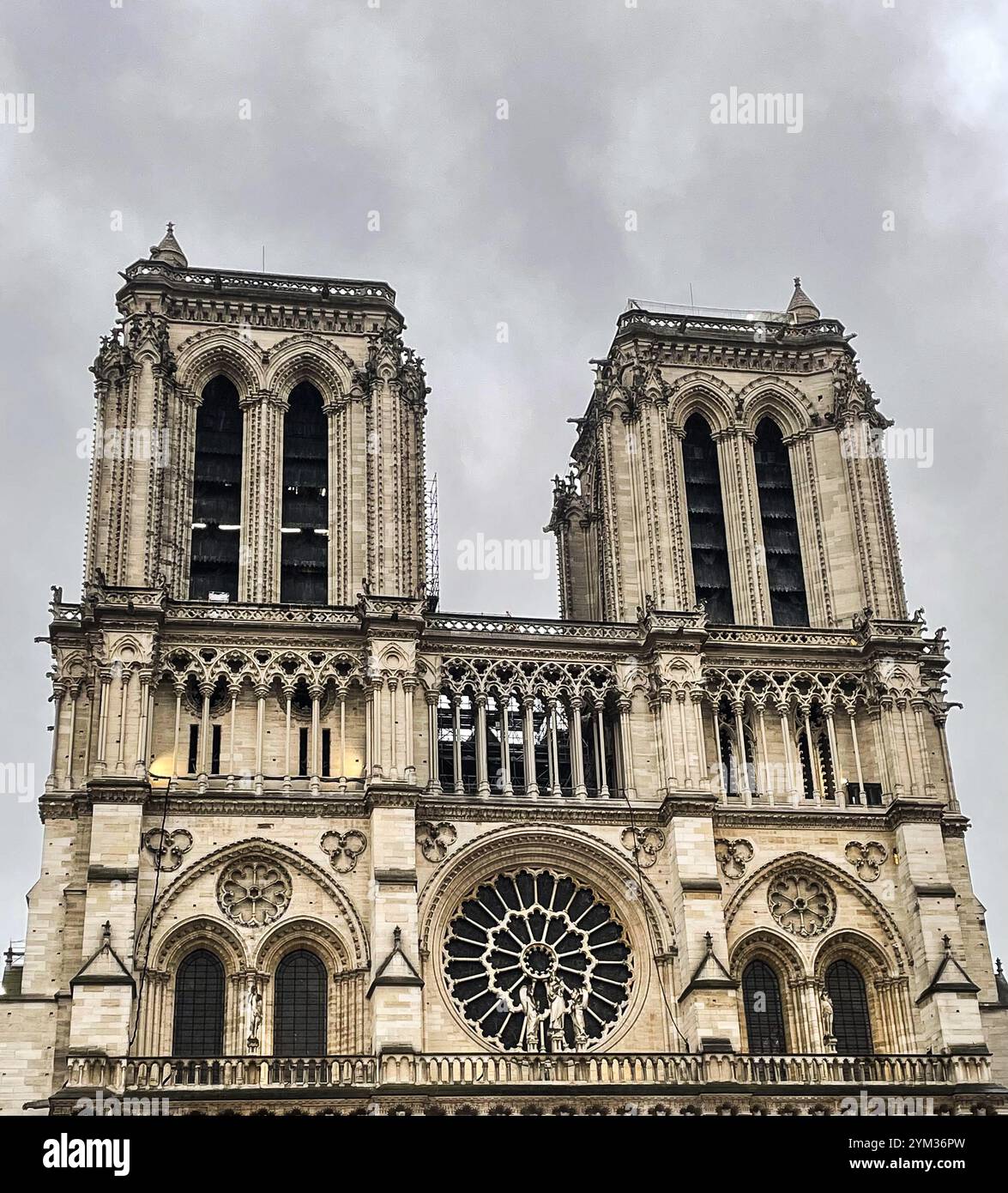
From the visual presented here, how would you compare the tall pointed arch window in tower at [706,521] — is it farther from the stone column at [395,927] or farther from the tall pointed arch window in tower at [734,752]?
the stone column at [395,927]

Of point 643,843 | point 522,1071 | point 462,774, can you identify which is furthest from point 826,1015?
point 462,774

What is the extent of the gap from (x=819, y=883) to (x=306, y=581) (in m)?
17.4

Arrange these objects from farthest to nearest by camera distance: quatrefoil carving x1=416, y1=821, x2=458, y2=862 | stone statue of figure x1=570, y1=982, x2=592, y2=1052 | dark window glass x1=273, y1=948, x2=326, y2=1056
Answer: quatrefoil carving x1=416, y1=821, x2=458, y2=862 → stone statue of figure x1=570, y1=982, x2=592, y2=1052 → dark window glass x1=273, y1=948, x2=326, y2=1056

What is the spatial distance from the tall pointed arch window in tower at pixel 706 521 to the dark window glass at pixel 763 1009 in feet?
37.1

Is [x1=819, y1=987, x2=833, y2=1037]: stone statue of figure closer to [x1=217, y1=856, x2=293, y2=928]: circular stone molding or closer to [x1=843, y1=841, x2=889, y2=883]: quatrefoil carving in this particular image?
[x1=843, y1=841, x2=889, y2=883]: quatrefoil carving

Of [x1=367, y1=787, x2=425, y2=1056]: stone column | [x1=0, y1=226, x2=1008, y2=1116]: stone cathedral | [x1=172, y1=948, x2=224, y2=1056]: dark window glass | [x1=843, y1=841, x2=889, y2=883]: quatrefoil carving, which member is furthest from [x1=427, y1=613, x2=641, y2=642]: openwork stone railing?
[x1=172, y1=948, x2=224, y2=1056]: dark window glass

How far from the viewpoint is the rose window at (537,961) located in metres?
43.6

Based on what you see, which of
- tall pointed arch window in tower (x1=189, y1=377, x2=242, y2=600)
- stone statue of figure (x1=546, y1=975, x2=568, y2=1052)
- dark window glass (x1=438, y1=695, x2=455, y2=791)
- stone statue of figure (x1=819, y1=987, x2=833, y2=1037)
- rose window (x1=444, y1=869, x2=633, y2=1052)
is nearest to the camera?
stone statue of figure (x1=546, y1=975, x2=568, y2=1052)

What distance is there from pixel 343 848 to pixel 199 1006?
17.8ft

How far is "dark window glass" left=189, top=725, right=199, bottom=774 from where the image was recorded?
1785 inches

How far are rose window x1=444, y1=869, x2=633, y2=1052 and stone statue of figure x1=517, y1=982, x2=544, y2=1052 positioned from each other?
22mm

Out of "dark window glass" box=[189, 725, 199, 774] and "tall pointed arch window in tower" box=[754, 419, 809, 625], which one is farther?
"tall pointed arch window in tower" box=[754, 419, 809, 625]

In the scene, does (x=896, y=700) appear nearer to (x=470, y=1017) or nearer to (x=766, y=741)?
(x=766, y=741)
